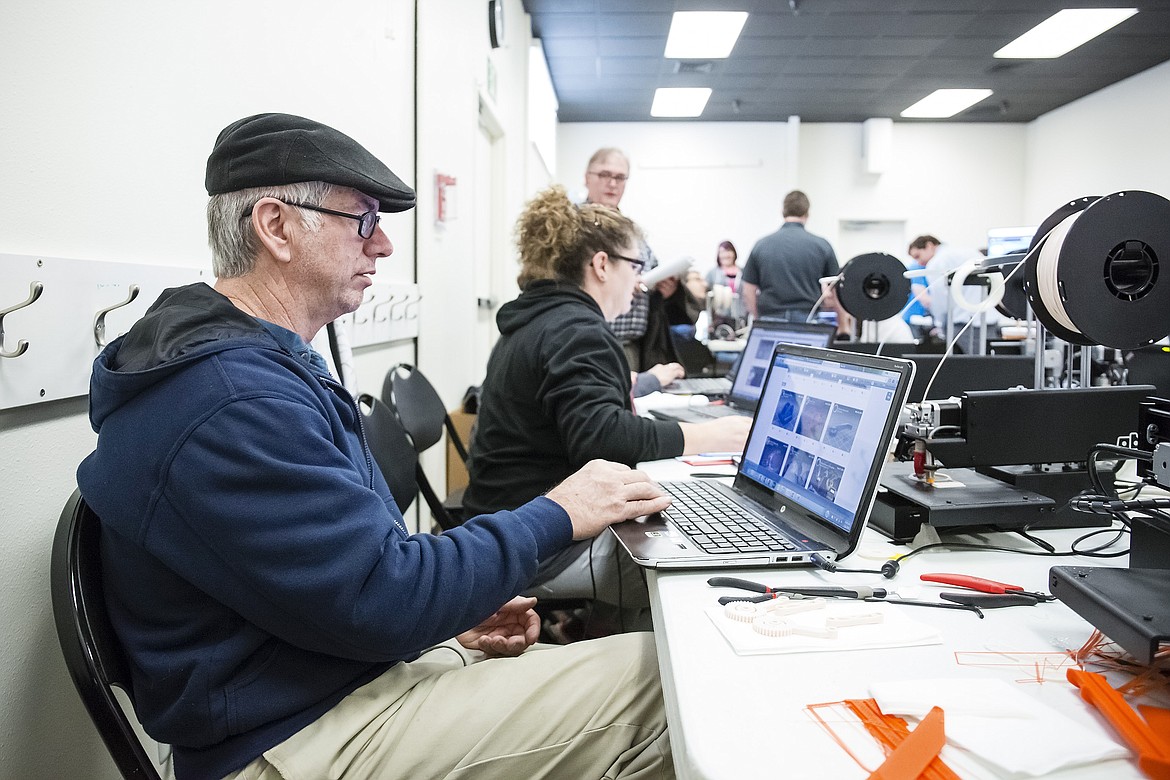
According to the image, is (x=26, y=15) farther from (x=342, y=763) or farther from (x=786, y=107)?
(x=786, y=107)

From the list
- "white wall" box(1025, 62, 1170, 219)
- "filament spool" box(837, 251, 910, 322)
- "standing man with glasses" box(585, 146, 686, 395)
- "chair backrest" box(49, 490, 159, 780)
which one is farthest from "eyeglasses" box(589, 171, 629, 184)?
"white wall" box(1025, 62, 1170, 219)

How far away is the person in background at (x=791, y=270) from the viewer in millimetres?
4723

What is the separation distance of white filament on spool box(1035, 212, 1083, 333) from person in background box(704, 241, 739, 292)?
6.65 meters

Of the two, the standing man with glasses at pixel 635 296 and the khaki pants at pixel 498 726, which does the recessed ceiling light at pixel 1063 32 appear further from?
the khaki pants at pixel 498 726

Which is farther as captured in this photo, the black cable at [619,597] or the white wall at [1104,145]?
the white wall at [1104,145]

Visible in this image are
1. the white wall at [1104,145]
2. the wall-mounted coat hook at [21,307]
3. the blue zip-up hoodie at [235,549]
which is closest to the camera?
the blue zip-up hoodie at [235,549]

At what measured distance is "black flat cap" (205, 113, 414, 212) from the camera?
0.95m

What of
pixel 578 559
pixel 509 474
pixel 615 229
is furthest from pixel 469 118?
pixel 578 559

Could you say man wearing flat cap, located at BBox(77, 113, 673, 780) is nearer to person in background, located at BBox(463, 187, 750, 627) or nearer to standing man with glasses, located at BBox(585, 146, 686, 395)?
person in background, located at BBox(463, 187, 750, 627)

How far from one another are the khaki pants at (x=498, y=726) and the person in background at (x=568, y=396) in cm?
45

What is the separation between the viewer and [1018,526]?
3.76 feet

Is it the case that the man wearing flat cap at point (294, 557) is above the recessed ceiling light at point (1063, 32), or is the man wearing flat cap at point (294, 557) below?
below

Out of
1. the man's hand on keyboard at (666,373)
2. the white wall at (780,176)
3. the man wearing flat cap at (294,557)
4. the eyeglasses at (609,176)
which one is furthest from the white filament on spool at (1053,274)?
the white wall at (780,176)

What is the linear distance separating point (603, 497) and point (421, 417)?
46.7 inches
